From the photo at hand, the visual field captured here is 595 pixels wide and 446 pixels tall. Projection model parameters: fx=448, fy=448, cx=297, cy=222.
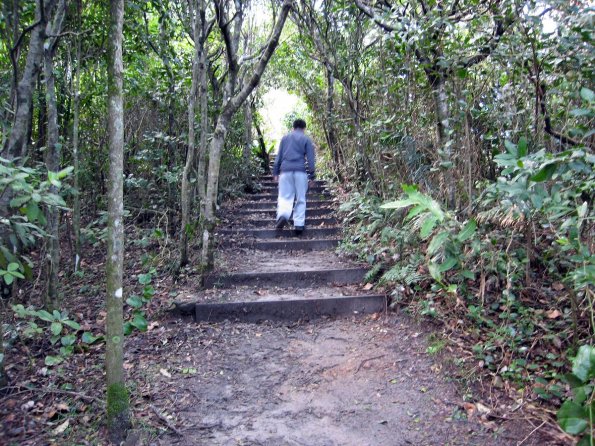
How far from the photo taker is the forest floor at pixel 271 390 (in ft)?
9.27

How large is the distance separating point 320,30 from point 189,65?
2860mm

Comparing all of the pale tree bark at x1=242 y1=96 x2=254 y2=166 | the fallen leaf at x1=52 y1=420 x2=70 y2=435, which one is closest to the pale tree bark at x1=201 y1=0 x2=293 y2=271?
the fallen leaf at x1=52 y1=420 x2=70 y2=435

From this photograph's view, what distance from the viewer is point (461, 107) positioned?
455 cm

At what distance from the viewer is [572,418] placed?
2076 mm

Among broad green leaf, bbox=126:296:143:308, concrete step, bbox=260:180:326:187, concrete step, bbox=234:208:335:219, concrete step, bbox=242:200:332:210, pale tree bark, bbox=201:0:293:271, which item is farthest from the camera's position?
concrete step, bbox=260:180:326:187

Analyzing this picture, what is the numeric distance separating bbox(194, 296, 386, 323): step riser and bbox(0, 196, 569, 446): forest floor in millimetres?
123

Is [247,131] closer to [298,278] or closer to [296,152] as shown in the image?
[296,152]

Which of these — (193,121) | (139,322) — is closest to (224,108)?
(193,121)

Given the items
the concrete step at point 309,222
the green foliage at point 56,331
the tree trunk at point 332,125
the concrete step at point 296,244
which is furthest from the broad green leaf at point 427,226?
the tree trunk at point 332,125

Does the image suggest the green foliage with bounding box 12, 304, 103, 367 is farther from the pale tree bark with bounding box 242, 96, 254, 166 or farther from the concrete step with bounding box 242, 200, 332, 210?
the pale tree bark with bounding box 242, 96, 254, 166

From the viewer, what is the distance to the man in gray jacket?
286 inches

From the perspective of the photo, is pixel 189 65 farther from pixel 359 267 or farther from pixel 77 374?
pixel 77 374

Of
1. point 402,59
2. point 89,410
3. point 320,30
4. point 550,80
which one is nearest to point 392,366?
point 89,410

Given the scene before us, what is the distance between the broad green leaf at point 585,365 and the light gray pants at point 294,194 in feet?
17.5
